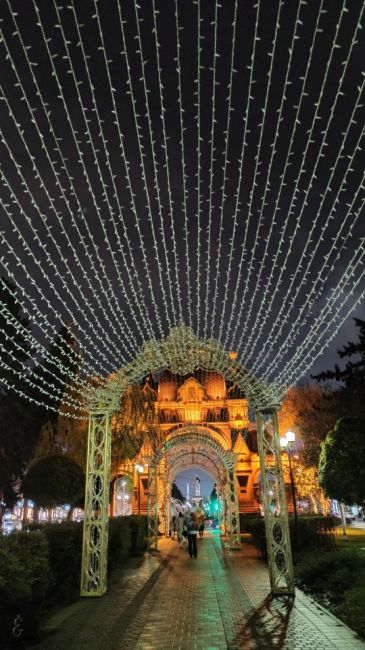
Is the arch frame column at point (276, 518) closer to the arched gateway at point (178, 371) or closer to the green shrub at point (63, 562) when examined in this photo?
A: the arched gateway at point (178, 371)

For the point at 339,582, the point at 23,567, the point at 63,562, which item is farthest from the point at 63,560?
the point at 339,582

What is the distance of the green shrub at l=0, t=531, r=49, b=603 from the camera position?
6.29m

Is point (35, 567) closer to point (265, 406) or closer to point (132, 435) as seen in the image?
point (265, 406)

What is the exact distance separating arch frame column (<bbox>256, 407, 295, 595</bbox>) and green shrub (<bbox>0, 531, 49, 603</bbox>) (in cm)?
445

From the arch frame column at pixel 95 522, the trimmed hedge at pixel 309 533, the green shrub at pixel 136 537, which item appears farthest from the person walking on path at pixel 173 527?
the arch frame column at pixel 95 522

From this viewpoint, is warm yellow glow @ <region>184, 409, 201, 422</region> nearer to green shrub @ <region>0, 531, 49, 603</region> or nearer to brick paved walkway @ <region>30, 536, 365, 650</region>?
brick paved walkway @ <region>30, 536, 365, 650</region>

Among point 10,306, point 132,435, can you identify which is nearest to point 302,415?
point 132,435

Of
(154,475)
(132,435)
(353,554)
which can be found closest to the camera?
(353,554)

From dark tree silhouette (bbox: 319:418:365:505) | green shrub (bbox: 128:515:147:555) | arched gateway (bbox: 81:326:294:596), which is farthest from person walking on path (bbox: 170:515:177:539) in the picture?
arched gateway (bbox: 81:326:294:596)

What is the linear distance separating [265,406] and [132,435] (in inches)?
623

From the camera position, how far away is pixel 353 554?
1041 cm

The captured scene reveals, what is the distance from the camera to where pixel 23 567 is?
22.0 ft

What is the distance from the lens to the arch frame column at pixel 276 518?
9.41 m

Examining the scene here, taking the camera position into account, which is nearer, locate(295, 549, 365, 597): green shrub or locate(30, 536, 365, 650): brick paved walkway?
locate(30, 536, 365, 650): brick paved walkway
